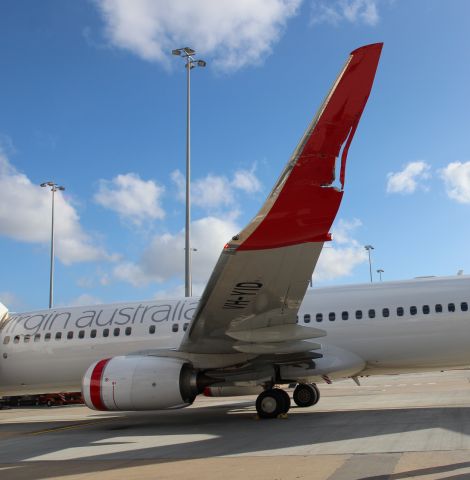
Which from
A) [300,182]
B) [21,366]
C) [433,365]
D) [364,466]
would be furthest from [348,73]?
[21,366]

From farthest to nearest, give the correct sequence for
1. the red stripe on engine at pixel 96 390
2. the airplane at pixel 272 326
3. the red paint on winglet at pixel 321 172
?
the red stripe on engine at pixel 96 390, the airplane at pixel 272 326, the red paint on winglet at pixel 321 172

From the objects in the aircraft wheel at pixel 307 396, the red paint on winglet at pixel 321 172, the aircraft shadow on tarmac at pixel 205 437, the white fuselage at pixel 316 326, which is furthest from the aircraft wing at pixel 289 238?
the aircraft wheel at pixel 307 396

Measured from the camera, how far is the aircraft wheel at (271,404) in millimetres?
10781

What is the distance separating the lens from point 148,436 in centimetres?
940

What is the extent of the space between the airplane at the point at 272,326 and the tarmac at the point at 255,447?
0.88 m

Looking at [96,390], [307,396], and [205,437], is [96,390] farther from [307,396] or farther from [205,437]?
[307,396]

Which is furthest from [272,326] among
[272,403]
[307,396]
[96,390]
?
[307,396]

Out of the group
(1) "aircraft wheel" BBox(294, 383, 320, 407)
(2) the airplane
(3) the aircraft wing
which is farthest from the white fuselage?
(3) the aircraft wing

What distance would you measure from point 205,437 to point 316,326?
3962mm

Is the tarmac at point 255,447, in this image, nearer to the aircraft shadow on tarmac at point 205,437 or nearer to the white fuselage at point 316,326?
the aircraft shadow on tarmac at point 205,437

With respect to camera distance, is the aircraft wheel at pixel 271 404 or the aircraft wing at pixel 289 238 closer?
the aircraft wing at pixel 289 238

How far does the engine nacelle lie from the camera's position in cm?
952

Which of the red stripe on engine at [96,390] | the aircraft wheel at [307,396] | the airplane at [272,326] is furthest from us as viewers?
the aircraft wheel at [307,396]

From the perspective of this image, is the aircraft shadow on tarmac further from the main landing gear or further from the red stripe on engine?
the red stripe on engine
